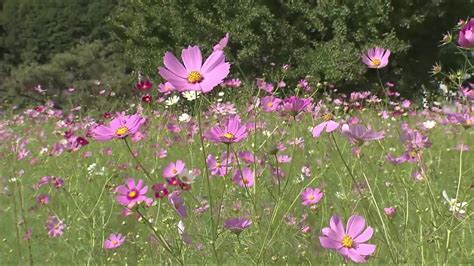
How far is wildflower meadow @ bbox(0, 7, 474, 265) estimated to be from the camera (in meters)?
1.08

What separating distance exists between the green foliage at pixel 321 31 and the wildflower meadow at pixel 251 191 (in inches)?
209

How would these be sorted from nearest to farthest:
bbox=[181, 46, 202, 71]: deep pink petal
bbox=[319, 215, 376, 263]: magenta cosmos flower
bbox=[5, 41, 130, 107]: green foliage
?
bbox=[319, 215, 376, 263]: magenta cosmos flower → bbox=[181, 46, 202, 71]: deep pink petal → bbox=[5, 41, 130, 107]: green foliage

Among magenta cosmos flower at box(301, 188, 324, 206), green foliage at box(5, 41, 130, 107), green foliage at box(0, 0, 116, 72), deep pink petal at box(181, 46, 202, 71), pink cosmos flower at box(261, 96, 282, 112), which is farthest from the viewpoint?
green foliage at box(0, 0, 116, 72)

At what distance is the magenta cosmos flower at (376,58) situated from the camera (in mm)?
1407

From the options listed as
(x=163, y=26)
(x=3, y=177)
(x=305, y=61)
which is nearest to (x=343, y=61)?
(x=305, y=61)

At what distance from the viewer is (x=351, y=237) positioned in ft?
3.19

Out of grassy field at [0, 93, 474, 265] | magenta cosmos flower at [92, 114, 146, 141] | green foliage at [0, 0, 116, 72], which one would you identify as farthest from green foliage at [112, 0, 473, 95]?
green foliage at [0, 0, 116, 72]

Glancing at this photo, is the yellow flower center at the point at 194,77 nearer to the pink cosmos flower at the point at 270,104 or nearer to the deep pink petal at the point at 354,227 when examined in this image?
the deep pink petal at the point at 354,227

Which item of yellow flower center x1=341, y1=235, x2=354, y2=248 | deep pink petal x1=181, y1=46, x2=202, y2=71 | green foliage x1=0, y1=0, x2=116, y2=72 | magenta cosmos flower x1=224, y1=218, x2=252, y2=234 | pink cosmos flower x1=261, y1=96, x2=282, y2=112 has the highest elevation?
green foliage x1=0, y1=0, x2=116, y2=72

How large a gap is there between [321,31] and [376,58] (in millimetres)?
8869

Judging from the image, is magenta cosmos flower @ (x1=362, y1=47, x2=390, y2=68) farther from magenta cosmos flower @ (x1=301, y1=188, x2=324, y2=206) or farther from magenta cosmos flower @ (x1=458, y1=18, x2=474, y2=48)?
magenta cosmos flower @ (x1=301, y1=188, x2=324, y2=206)

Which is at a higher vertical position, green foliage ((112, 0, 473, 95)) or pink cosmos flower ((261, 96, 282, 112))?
green foliage ((112, 0, 473, 95))

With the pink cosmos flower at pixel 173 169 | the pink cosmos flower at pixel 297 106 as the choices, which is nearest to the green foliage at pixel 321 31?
the pink cosmos flower at pixel 173 169

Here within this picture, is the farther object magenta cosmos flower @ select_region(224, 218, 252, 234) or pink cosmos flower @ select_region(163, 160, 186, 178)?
pink cosmos flower @ select_region(163, 160, 186, 178)
